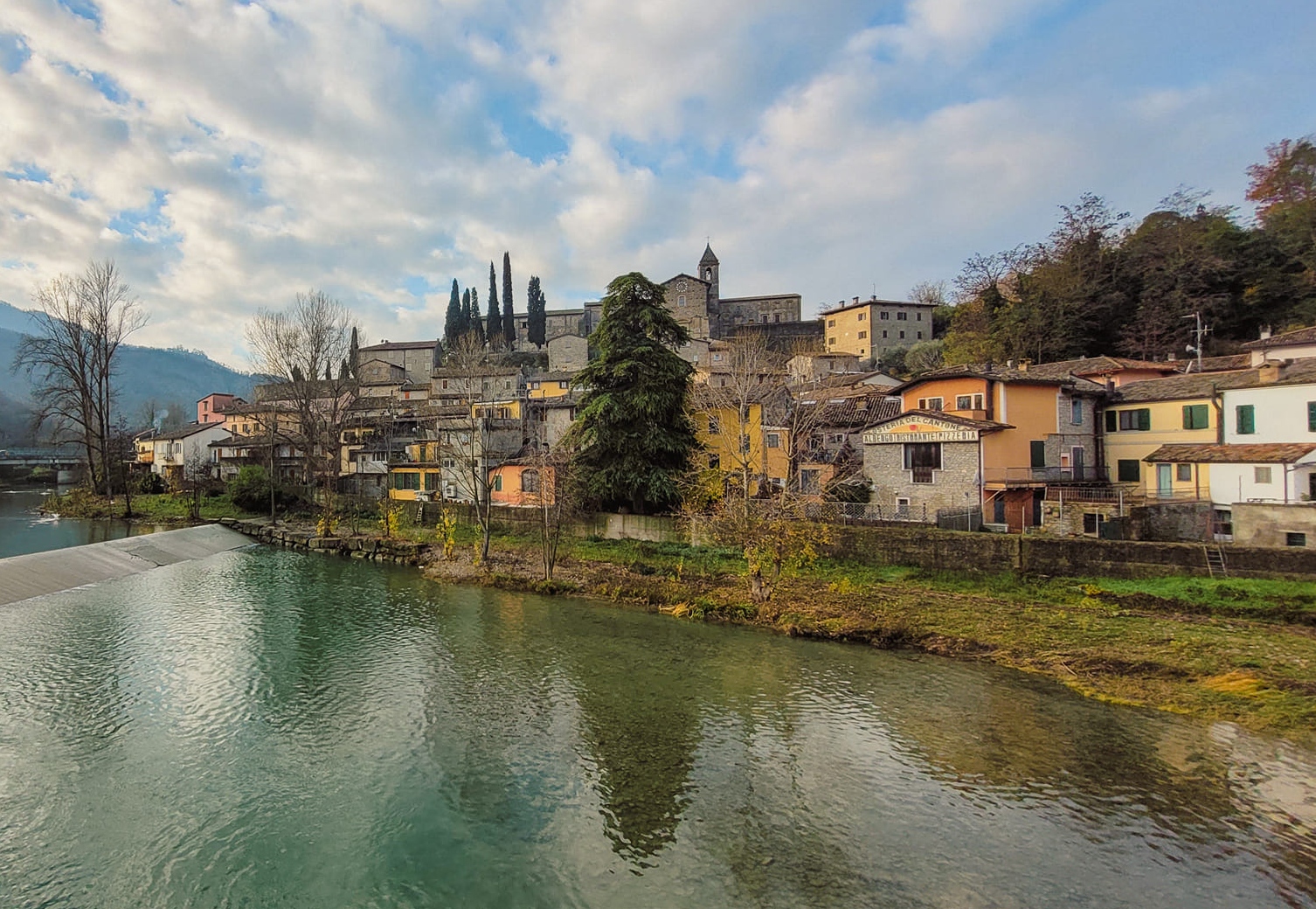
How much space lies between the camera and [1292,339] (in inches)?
1068

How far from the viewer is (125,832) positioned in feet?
28.4

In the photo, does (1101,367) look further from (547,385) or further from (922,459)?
(547,385)

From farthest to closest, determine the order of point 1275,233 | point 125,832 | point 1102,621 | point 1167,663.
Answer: point 1275,233
point 1102,621
point 1167,663
point 125,832

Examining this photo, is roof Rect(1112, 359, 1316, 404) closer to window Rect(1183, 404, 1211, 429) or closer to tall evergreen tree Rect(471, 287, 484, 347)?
window Rect(1183, 404, 1211, 429)

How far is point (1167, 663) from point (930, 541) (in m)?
8.12

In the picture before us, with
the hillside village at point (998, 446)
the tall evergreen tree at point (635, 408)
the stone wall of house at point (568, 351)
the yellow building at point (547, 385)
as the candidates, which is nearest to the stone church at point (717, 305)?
→ the stone wall of house at point (568, 351)

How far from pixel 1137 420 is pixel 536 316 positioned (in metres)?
67.4

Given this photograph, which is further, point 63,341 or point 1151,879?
point 63,341

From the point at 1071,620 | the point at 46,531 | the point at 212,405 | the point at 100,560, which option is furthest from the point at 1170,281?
the point at 212,405

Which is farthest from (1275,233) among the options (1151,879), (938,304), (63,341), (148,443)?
(148,443)

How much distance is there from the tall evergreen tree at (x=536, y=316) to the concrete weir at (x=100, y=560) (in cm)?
4960

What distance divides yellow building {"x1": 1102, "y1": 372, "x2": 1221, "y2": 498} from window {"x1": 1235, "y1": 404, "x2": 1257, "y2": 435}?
34.3 inches

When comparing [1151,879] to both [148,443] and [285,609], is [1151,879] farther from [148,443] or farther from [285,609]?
[148,443]

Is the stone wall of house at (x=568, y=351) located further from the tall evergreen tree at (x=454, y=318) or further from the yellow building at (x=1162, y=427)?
the yellow building at (x=1162, y=427)
